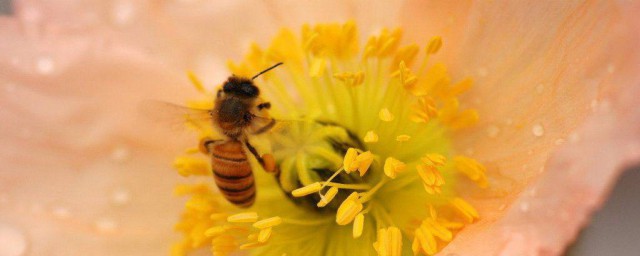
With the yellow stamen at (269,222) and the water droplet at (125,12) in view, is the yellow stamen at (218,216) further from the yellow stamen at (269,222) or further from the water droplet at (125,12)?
the water droplet at (125,12)

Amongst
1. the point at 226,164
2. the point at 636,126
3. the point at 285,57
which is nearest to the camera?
the point at 636,126

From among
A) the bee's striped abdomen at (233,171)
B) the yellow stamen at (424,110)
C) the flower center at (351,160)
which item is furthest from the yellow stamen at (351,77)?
the bee's striped abdomen at (233,171)

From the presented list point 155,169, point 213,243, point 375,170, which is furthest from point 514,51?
point 155,169

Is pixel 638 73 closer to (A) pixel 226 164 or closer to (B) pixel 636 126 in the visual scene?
(B) pixel 636 126

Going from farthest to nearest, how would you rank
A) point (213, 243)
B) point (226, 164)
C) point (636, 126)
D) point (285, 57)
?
1. point (285, 57)
2. point (213, 243)
3. point (226, 164)
4. point (636, 126)

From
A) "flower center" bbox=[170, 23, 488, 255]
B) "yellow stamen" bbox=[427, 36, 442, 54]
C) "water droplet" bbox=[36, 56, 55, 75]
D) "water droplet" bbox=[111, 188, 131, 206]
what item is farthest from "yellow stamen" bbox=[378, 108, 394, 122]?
"water droplet" bbox=[36, 56, 55, 75]

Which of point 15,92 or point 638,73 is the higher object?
point 15,92

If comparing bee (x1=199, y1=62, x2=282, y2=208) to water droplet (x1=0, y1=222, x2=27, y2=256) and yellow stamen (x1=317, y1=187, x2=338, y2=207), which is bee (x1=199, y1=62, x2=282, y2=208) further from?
water droplet (x1=0, y1=222, x2=27, y2=256)
